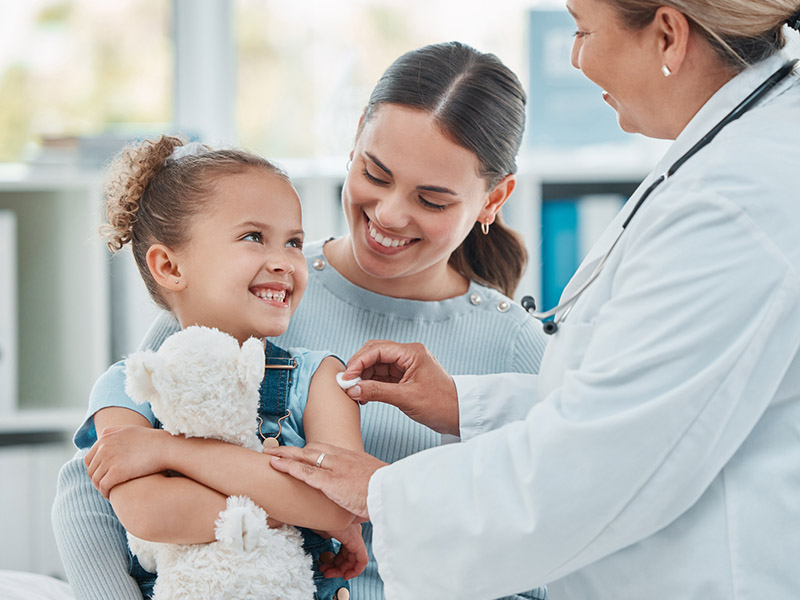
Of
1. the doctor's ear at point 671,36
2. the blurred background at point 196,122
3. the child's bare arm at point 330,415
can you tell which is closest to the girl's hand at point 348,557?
the child's bare arm at point 330,415

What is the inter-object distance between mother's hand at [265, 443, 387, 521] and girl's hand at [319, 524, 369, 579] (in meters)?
0.08

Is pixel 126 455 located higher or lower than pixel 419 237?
lower

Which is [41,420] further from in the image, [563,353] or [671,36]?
[671,36]

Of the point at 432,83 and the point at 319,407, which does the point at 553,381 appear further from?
the point at 432,83

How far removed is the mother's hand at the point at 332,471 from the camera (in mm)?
1137

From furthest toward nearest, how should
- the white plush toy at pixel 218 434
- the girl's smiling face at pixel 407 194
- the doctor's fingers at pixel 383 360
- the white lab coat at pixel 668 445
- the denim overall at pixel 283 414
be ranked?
the girl's smiling face at pixel 407 194 < the doctor's fingers at pixel 383 360 < the denim overall at pixel 283 414 < the white plush toy at pixel 218 434 < the white lab coat at pixel 668 445

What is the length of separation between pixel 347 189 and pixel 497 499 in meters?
0.75

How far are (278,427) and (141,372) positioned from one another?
0.82 ft

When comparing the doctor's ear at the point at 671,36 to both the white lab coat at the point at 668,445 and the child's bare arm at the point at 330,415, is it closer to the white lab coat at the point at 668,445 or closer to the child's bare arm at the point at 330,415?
the white lab coat at the point at 668,445

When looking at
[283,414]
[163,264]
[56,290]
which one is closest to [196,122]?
[56,290]

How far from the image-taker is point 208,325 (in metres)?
1.34

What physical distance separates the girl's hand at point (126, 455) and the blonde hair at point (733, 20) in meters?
0.81

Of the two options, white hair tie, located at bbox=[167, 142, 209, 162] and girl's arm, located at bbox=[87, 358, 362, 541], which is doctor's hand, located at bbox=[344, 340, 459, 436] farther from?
white hair tie, located at bbox=[167, 142, 209, 162]

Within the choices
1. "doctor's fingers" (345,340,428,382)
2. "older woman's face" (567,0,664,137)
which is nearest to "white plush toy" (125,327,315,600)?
"doctor's fingers" (345,340,428,382)
